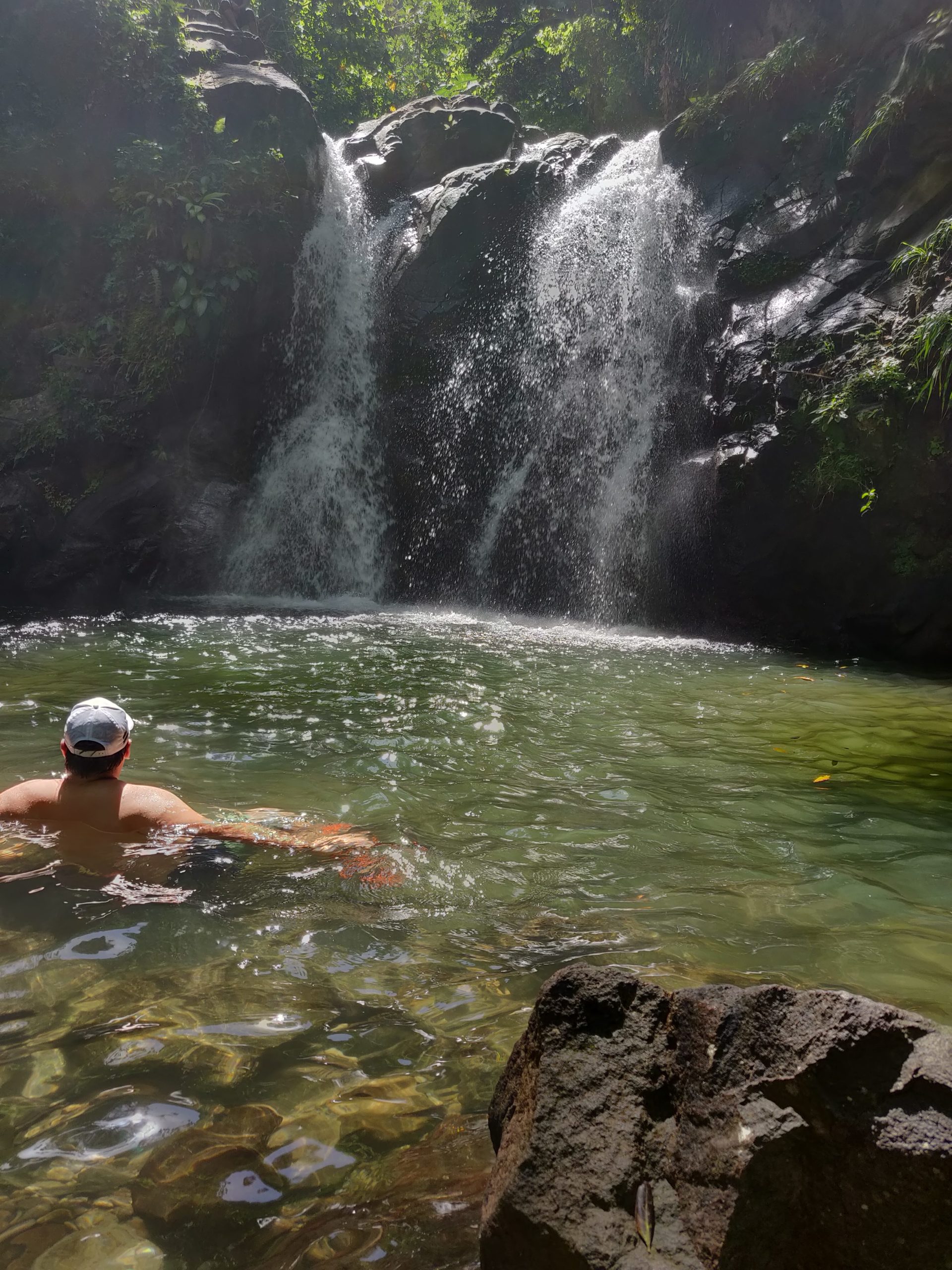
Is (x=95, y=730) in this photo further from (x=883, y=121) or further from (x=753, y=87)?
(x=753, y=87)

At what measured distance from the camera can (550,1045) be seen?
5.51 ft

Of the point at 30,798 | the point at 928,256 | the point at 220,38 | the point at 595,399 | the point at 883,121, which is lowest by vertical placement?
the point at 30,798

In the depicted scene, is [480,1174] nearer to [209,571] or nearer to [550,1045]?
[550,1045]

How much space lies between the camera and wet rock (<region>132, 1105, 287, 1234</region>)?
5.82ft

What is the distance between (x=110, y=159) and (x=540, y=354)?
9760 millimetres

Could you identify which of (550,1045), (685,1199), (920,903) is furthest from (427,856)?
(685,1199)

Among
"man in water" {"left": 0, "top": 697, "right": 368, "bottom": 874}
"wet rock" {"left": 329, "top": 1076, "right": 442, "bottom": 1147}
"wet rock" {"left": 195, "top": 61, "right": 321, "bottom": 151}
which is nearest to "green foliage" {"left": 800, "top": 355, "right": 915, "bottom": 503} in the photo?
"man in water" {"left": 0, "top": 697, "right": 368, "bottom": 874}

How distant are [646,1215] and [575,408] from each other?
1425 centimetres

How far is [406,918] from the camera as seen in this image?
3.38m

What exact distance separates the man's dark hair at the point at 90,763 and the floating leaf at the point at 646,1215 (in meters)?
3.01

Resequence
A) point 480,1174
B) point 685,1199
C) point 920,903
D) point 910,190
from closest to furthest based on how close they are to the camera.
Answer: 1. point 685,1199
2. point 480,1174
3. point 920,903
4. point 910,190

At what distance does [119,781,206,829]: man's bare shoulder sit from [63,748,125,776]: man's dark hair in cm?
12

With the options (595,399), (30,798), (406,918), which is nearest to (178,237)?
(595,399)

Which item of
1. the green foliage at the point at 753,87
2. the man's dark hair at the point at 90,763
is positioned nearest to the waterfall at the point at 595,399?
the green foliage at the point at 753,87
